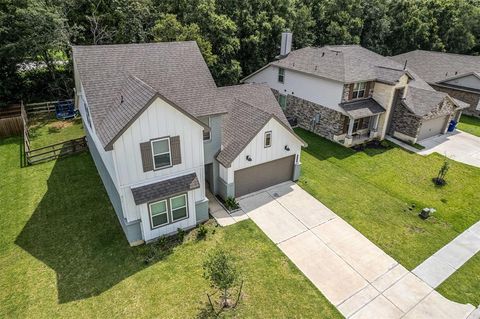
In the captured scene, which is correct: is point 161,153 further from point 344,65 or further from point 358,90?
point 358,90

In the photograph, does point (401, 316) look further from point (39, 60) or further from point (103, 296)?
point (39, 60)

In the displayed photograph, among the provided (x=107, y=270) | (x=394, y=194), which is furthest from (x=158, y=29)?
(x=394, y=194)

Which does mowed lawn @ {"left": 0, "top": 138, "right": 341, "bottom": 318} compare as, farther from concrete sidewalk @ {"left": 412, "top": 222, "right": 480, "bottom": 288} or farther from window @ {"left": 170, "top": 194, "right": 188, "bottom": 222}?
concrete sidewalk @ {"left": 412, "top": 222, "right": 480, "bottom": 288}

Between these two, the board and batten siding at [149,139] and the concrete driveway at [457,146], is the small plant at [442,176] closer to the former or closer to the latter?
the concrete driveway at [457,146]

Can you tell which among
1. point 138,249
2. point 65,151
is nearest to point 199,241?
point 138,249

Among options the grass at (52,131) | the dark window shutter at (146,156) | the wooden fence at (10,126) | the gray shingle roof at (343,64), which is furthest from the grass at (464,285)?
the wooden fence at (10,126)

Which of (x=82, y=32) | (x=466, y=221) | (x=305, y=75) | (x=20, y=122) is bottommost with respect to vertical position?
(x=466, y=221)
